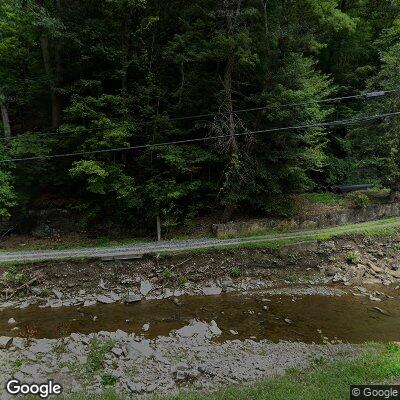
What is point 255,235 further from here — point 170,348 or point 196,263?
point 170,348

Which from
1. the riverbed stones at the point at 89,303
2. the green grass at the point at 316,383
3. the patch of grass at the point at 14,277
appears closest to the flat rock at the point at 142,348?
the green grass at the point at 316,383

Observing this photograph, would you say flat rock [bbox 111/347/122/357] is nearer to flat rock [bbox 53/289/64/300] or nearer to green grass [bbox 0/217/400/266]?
flat rock [bbox 53/289/64/300]

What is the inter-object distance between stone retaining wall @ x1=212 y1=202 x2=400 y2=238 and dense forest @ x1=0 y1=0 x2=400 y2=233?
2.62 ft

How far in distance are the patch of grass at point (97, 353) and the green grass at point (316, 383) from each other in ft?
4.05

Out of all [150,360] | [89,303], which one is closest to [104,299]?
[89,303]

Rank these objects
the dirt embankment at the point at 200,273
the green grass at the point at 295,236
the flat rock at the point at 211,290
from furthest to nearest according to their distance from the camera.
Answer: the green grass at the point at 295,236
the flat rock at the point at 211,290
the dirt embankment at the point at 200,273

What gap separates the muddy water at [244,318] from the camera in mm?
10531

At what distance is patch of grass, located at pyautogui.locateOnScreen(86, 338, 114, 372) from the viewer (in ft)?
27.9

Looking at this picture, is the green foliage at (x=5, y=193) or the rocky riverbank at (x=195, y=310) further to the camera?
the green foliage at (x=5, y=193)

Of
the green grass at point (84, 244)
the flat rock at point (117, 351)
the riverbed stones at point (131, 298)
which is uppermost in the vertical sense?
the green grass at point (84, 244)

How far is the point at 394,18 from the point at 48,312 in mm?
30778

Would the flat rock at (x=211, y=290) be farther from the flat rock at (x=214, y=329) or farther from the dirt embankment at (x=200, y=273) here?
the flat rock at (x=214, y=329)

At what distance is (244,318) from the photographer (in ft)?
37.8

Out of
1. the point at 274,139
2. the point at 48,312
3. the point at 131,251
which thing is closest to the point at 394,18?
the point at 274,139
